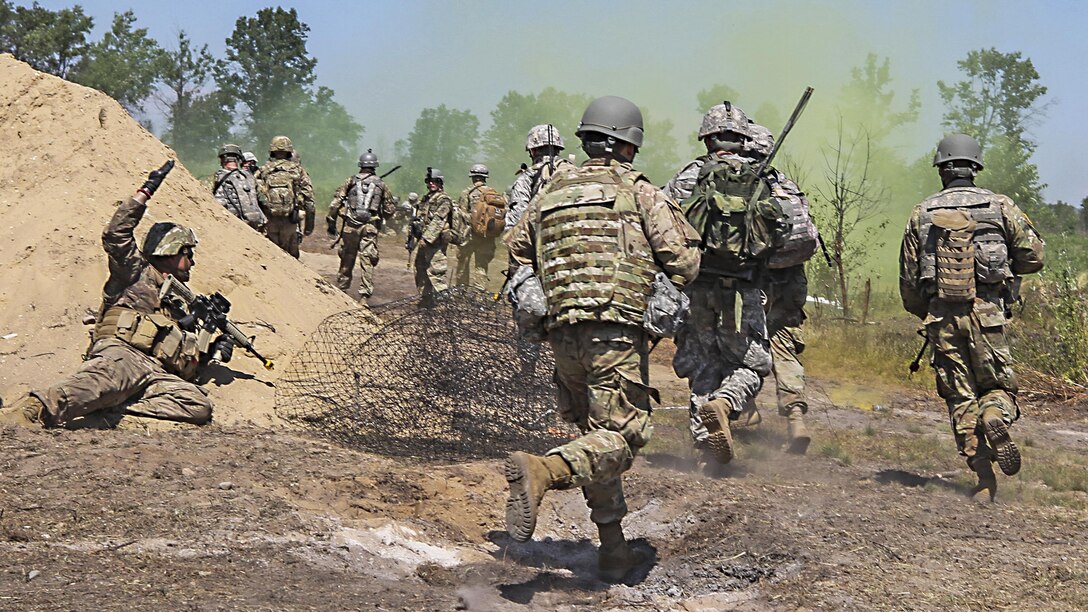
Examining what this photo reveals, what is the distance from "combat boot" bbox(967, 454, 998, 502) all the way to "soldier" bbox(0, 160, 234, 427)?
4.81 meters

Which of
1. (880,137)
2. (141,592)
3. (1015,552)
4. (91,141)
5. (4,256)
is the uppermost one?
(880,137)

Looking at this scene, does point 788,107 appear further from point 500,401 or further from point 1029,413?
point 500,401

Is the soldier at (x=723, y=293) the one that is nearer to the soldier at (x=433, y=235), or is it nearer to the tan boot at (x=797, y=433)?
the tan boot at (x=797, y=433)

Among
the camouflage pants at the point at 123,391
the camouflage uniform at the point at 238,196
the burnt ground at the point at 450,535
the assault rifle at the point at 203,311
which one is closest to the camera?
the burnt ground at the point at 450,535

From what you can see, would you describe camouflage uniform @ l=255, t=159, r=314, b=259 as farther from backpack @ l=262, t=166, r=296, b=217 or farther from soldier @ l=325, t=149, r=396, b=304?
soldier @ l=325, t=149, r=396, b=304

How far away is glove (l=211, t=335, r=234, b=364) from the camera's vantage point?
26.6 ft

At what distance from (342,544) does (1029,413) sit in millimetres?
7914

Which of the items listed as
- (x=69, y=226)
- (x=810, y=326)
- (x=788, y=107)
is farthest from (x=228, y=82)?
(x=69, y=226)

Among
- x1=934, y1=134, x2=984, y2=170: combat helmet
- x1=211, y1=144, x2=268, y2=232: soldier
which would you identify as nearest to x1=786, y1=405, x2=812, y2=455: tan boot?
x1=934, y1=134, x2=984, y2=170: combat helmet

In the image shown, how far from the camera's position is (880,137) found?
36.9m

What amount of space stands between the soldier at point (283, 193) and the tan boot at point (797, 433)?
813cm

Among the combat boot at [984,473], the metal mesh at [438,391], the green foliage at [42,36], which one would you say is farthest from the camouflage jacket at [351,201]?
the green foliage at [42,36]

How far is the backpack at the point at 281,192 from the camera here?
14.6 m

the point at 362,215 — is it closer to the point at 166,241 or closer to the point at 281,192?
the point at 281,192
